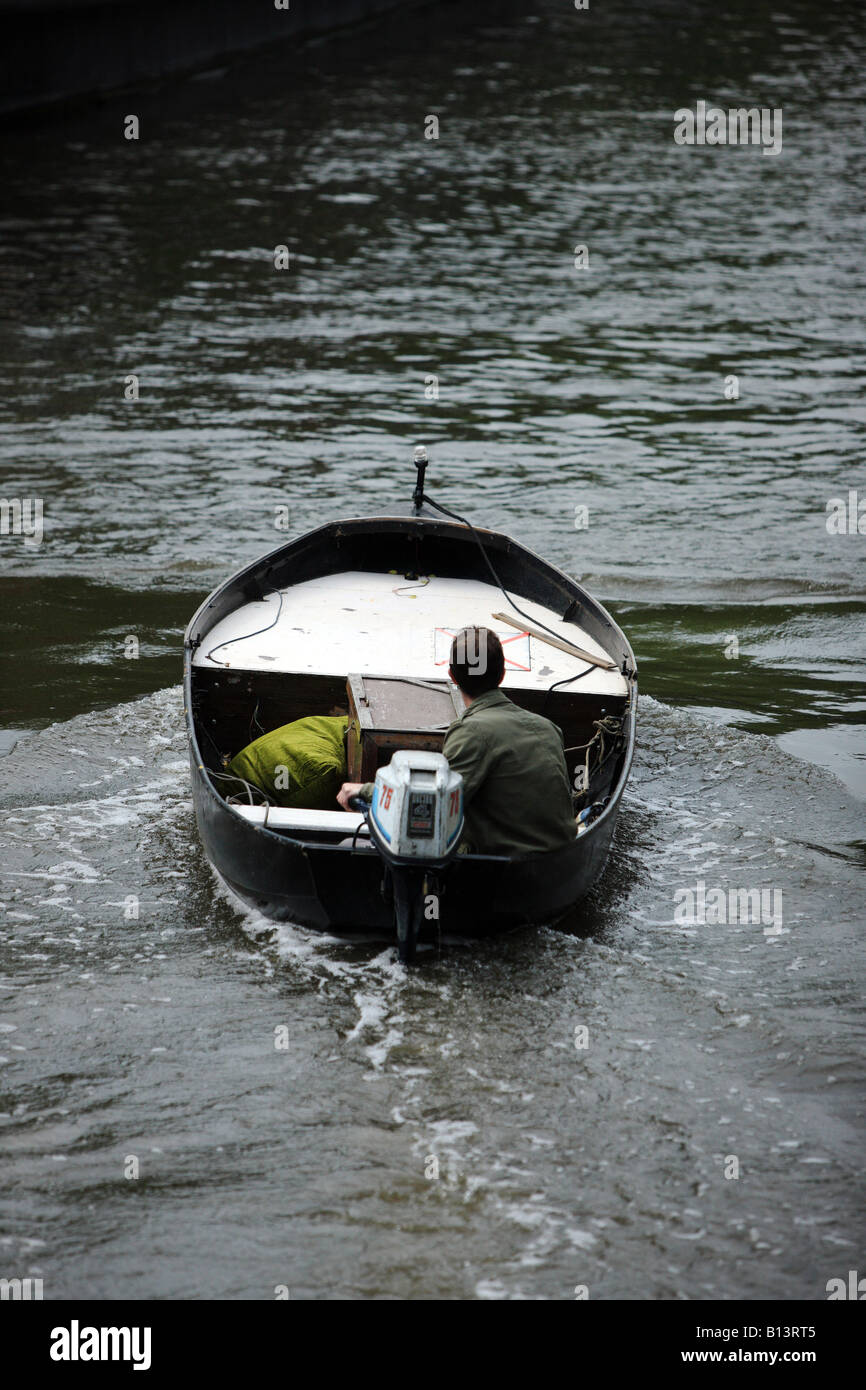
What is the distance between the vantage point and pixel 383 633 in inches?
330

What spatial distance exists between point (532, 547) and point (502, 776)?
20.3 ft

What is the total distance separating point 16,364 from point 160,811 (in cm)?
973

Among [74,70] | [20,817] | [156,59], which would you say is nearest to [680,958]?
[20,817]

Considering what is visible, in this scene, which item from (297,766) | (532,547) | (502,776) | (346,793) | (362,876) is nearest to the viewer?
(362,876)

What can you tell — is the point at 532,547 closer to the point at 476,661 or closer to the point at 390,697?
the point at 390,697

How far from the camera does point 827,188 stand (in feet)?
82.4

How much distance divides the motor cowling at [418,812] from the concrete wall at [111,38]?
74.4 ft

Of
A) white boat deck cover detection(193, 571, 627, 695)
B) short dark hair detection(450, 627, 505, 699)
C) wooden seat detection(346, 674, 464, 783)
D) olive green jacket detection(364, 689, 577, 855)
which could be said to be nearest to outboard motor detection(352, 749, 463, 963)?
olive green jacket detection(364, 689, 577, 855)

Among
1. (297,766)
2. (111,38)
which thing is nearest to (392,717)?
(297,766)

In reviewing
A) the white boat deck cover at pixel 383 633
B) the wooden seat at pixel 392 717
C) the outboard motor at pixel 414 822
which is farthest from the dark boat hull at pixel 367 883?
the white boat deck cover at pixel 383 633

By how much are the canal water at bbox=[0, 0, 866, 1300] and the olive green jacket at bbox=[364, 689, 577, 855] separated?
1.65 ft

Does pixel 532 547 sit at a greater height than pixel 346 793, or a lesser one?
lesser

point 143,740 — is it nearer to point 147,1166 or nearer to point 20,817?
point 20,817

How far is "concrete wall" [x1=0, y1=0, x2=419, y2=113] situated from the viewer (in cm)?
2556
